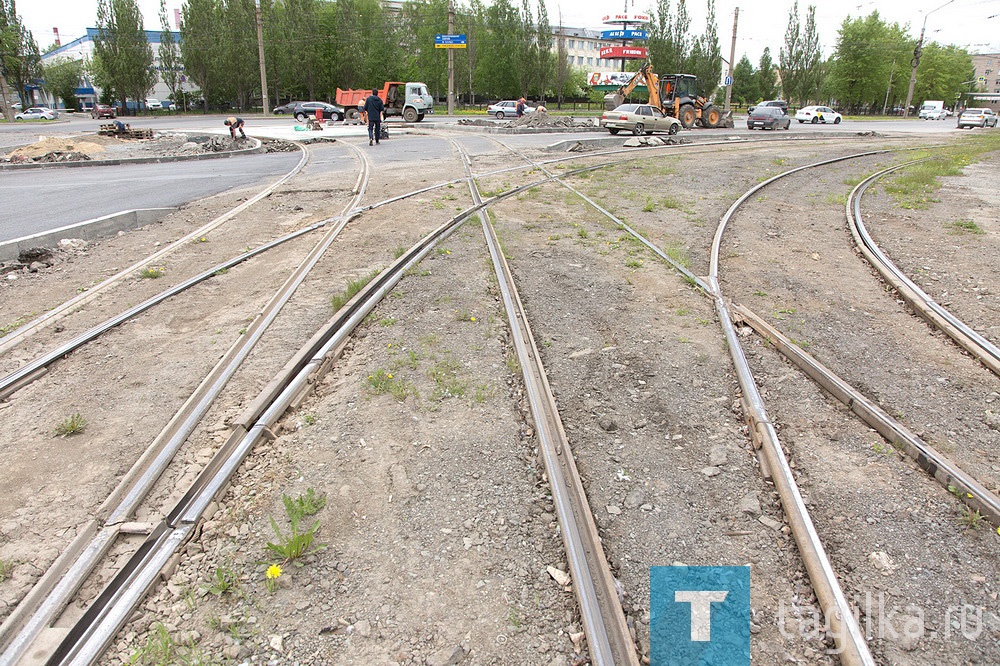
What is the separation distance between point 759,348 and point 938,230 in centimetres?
661

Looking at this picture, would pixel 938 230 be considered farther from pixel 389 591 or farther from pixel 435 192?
pixel 389 591

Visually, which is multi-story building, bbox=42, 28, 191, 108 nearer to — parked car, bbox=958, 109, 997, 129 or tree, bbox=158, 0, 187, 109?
tree, bbox=158, 0, 187, 109

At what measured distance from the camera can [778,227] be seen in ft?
31.7

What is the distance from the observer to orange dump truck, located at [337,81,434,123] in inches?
1517

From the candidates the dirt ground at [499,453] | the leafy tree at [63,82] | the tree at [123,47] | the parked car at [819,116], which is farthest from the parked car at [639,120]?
the leafy tree at [63,82]

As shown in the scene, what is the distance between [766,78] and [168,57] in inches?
2660

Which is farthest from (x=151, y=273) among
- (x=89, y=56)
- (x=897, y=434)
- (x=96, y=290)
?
(x=89, y=56)

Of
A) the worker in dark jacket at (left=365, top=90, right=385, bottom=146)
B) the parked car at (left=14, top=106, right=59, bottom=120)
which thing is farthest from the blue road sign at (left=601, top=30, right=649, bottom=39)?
the worker in dark jacket at (left=365, top=90, right=385, bottom=146)

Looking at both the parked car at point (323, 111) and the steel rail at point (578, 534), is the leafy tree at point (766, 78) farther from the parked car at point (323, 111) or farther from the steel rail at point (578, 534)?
the steel rail at point (578, 534)

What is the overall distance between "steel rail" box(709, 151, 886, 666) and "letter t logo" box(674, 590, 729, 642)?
1.41ft

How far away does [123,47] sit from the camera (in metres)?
58.6

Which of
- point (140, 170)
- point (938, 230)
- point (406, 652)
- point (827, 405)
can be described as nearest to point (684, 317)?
point (827, 405)

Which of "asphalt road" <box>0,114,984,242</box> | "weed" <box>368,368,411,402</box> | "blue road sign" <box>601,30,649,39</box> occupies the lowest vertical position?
"weed" <box>368,368,411,402</box>

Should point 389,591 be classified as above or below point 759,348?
below
